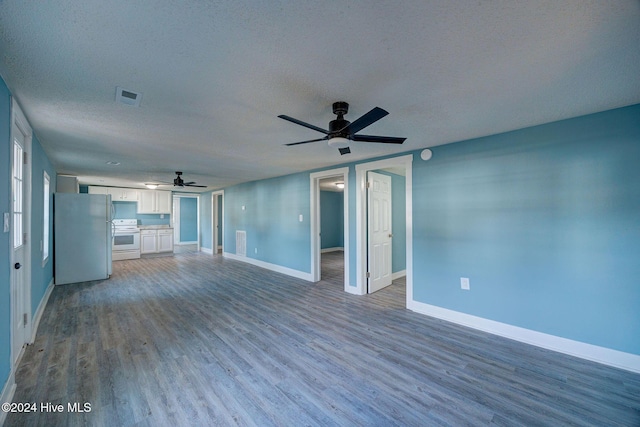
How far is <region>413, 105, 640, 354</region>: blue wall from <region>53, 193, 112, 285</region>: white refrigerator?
6.20 m

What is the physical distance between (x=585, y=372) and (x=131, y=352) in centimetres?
414

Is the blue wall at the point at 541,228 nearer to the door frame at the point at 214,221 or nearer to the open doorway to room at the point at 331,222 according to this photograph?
the open doorway to room at the point at 331,222

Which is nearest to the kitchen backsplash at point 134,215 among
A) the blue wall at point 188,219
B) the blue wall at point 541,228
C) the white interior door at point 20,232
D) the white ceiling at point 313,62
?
the blue wall at point 188,219

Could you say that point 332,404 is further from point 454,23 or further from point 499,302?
point 454,23

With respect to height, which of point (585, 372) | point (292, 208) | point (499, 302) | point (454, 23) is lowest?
point (585, 372)

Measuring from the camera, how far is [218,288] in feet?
15.4

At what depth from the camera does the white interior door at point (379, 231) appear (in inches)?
172

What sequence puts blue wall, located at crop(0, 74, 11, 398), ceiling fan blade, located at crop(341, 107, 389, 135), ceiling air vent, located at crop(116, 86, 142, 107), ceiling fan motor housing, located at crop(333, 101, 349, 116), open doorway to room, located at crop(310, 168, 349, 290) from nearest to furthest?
ceiling fan blade, located at crop(341, 107, 389, 135) → blue wall, located at crop(0, 74, 11, 398) → ceiling air vent, located at crop(116, 86, 142, 107) → ceiling fan motor housing, located at crop(333, 101, 349, 116) → open doorway to room, located at crop(310, 168, 349, 290)

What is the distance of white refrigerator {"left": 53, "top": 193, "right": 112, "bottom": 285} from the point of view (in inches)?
193

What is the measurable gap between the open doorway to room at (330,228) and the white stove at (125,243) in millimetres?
5615

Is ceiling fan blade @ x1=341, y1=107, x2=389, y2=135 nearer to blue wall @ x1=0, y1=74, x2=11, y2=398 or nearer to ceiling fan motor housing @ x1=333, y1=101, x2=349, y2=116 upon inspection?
ceiling fan motor housing @ x1=333, y1=101, x2=349, y2=116

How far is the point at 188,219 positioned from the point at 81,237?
608 cm

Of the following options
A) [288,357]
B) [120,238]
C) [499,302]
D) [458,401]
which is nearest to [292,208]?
[288,357]

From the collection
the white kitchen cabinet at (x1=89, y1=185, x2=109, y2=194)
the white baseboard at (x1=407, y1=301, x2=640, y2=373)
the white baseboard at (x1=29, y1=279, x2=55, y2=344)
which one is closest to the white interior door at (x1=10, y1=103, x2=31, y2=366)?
the white baseboard at (x1=29, y1=279, x2=55, y2=344)
